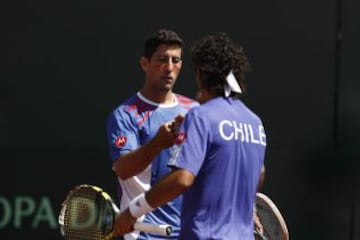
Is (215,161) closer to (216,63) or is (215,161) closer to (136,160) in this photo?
(216,63)

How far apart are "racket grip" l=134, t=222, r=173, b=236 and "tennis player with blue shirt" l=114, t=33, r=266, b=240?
0.16m

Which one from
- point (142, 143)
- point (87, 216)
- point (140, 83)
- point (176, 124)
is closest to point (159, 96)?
point (142, 143)

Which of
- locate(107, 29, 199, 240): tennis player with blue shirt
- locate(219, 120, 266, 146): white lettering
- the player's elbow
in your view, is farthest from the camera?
locate(107, 29, 199, 240): tennis player with blue shirt

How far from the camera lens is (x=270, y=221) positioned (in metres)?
5.98

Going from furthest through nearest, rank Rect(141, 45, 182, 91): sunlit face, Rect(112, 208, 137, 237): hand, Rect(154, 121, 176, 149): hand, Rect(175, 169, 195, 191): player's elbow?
Rect(141, 45, 182, 91): sunlit face → Rect(154, 121, 176, 149): hand → Rect(112, 208, 137, 237): hand → Rect(175, 169, 195, 191): player's elbow

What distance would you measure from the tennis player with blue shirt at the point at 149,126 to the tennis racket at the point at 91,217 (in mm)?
175

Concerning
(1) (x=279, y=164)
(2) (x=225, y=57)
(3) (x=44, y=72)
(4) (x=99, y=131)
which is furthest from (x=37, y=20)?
(2) (x=225, y=57)

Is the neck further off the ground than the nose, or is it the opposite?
the nose

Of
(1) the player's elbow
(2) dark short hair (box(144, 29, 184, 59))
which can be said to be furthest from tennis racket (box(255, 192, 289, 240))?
(1) the player's elbow

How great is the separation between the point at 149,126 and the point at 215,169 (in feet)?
3.59

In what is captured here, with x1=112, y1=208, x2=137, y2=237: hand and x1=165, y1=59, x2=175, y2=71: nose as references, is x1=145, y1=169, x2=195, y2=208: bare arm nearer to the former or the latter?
x1=112, y1=208, x2=137, y2=237: hand

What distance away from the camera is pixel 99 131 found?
8.49 metres

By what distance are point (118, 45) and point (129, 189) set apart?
9.41 feet

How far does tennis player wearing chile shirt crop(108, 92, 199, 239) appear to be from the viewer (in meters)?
5.61
